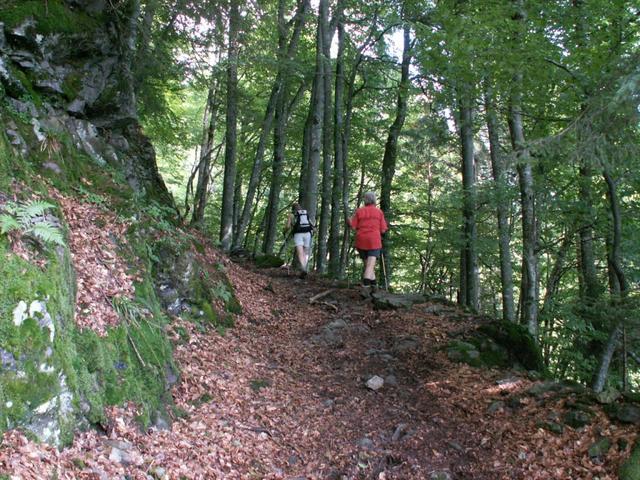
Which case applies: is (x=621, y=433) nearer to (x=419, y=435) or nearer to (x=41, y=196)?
(x=419, y=435)

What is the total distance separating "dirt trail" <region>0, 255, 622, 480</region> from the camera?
365cm

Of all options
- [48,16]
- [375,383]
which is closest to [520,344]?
[375,383]

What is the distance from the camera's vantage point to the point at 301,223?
1139cm

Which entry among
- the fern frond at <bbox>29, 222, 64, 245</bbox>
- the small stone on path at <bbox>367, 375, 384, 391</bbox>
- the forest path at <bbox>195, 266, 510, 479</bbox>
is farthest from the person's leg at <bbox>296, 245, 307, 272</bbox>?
the fern frond at <bbox>29, 222, 64, 245</bbox>

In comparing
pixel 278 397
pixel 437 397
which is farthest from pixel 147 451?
pixel 437 397

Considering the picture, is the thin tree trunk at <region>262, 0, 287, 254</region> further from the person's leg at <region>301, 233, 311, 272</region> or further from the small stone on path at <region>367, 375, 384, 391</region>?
the small stone on path at <region>367, 375, 384, 391</region>

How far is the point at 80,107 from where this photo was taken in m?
7.03

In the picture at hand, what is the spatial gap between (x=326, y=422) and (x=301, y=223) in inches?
263

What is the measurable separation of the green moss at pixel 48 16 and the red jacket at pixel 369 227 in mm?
5782

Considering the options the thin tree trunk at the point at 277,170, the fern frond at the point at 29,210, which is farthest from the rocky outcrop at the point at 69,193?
the thin tree trunk at the point at 277,170

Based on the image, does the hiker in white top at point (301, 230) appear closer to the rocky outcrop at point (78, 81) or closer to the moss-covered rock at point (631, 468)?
the rocky outcrop at point (78, 81)

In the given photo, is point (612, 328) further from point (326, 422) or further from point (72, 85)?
point (72, 85)

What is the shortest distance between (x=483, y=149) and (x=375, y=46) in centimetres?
542

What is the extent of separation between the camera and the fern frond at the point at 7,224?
324 centimetres
